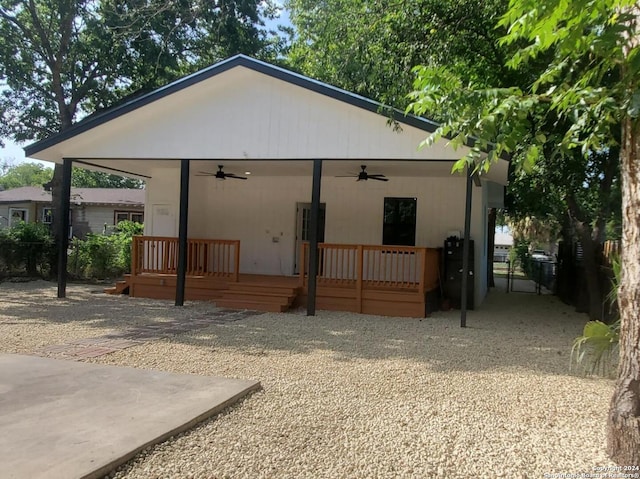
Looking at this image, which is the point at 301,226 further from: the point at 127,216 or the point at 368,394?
the point at 127,216

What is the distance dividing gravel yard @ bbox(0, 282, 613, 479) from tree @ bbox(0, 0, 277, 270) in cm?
987

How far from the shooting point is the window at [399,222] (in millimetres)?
12484

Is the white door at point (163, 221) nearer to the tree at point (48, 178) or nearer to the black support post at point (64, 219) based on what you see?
the black support post at point (64, 219)

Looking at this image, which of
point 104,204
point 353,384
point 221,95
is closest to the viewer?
point 353,384

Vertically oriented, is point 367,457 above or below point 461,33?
below

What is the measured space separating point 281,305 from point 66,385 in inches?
223

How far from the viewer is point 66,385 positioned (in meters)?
4.88

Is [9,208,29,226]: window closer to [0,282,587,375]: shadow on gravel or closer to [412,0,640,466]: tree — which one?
[0,282,587,375]: shadow on gravel

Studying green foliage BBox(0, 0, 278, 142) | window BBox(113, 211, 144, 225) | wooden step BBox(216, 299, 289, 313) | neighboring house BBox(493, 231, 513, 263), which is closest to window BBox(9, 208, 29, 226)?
window BBox(113, 211, 144, 225)

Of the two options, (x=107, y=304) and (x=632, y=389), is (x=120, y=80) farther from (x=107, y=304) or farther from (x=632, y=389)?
(x=632, y=389)

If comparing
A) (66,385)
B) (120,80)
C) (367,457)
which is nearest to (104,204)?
(120,80)

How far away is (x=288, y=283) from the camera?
11266 mm

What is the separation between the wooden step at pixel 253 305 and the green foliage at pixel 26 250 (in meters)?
7.24

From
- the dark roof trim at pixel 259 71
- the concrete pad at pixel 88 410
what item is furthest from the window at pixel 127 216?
the concrete pad at pixel 88 410
